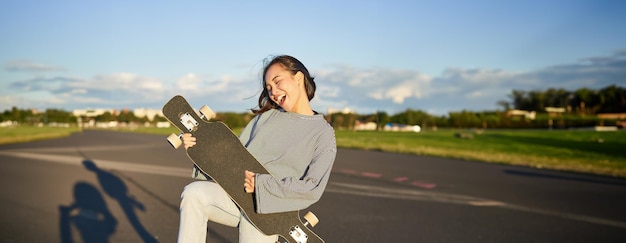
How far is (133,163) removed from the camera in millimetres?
A: 15398

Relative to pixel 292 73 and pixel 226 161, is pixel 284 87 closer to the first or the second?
pixel 292 73

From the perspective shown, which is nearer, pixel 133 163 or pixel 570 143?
pixel 133 163

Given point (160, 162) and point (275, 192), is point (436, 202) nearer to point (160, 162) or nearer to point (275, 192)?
point (275, 192)

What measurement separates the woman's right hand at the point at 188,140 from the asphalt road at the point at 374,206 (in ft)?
10.4

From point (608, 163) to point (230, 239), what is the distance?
51.6 ft

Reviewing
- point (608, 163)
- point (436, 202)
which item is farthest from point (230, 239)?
point (608, 163)

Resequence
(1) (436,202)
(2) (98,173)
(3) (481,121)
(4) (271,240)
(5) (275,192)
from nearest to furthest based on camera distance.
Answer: (5) (275,192) < (4) (271,240) < (1) (436,202) < (2) (98,173) < (3) (481,121)

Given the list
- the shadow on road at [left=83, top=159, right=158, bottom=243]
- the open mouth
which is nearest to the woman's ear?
the open mouth

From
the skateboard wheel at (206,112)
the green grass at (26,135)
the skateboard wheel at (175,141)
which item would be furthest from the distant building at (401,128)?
the skateboard wheel at (175,141)

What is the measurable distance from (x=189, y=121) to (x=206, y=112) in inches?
3.8

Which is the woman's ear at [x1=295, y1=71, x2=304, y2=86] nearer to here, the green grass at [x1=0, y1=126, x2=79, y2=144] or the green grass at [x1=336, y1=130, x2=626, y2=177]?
the green grass at [x1=336, y1=130, x2=626, y2=177]

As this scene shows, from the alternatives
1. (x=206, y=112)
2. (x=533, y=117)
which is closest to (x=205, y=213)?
(x=206, y=112)

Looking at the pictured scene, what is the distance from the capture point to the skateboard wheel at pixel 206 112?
2561mm

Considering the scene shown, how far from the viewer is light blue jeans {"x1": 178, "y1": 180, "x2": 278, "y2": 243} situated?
2443 mm
